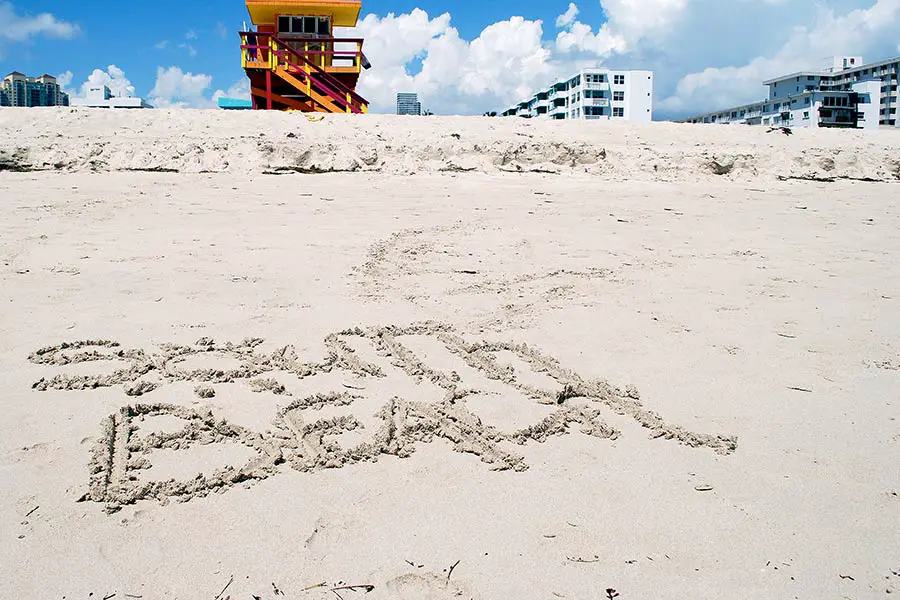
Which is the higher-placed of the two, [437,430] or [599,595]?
[437,430]

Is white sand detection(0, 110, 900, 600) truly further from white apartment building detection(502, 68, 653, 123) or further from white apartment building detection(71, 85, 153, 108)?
white apartment building detection(502, 68, 653, 123)

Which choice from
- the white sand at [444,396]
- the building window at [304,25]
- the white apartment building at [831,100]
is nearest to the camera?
the white sand at [444,396]

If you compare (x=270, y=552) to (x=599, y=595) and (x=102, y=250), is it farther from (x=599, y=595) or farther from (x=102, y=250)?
(x=102, y=250)

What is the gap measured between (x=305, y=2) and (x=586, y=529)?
17.0m

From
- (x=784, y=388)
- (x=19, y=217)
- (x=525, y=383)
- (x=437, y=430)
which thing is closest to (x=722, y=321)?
(x=784, y=388)

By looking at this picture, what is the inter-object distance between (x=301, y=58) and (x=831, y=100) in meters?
74.4

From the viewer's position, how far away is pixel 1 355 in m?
3.02

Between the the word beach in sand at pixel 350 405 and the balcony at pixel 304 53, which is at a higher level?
the balcony at pixel 304 53

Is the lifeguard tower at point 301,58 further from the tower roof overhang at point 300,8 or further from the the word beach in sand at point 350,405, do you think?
the the word beach in sand at point 350,405

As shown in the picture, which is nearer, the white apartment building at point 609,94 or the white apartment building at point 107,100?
the white apartment building at point 107,100

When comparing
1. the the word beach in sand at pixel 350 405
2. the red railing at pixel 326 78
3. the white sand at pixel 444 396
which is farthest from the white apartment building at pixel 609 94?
the the word beach in sand at pixel 350 405

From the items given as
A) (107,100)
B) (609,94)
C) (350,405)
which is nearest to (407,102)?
(107,100)

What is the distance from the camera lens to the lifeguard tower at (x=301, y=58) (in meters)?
14.1

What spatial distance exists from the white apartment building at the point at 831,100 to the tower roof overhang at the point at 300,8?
61595 mm
